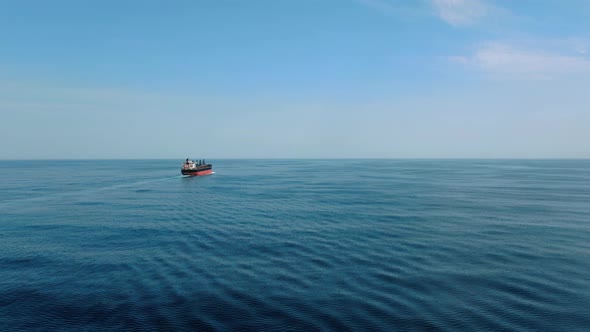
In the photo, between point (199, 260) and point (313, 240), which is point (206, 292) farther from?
point (313, 240)

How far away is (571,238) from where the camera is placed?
39.0 m

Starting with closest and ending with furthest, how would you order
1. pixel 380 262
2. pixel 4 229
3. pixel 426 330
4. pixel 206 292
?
pixel 426 330 → pixel 206 292 → pixel 380 262 → pixel 4 229

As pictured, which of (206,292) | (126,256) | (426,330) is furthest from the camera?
(126,256)

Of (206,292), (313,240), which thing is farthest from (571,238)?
(206,292)

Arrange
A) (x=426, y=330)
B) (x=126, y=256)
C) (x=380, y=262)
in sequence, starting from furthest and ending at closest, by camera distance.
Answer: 1. (x=126, y=256)
2. (x=380, y=262)
3. (x=426, y=330)

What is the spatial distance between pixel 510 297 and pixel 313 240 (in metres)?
19.7

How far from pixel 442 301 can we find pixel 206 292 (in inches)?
642

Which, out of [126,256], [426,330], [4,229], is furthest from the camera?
[4,229]

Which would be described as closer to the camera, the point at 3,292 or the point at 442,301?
the point at 442,301

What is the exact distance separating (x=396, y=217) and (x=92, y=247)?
129 feet

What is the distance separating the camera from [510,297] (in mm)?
23625

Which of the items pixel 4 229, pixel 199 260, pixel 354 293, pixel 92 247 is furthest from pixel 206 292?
pixel 4 229

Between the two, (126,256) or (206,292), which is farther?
(126,256)

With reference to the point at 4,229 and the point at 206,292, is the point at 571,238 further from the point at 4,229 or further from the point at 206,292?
the point at 4,229
